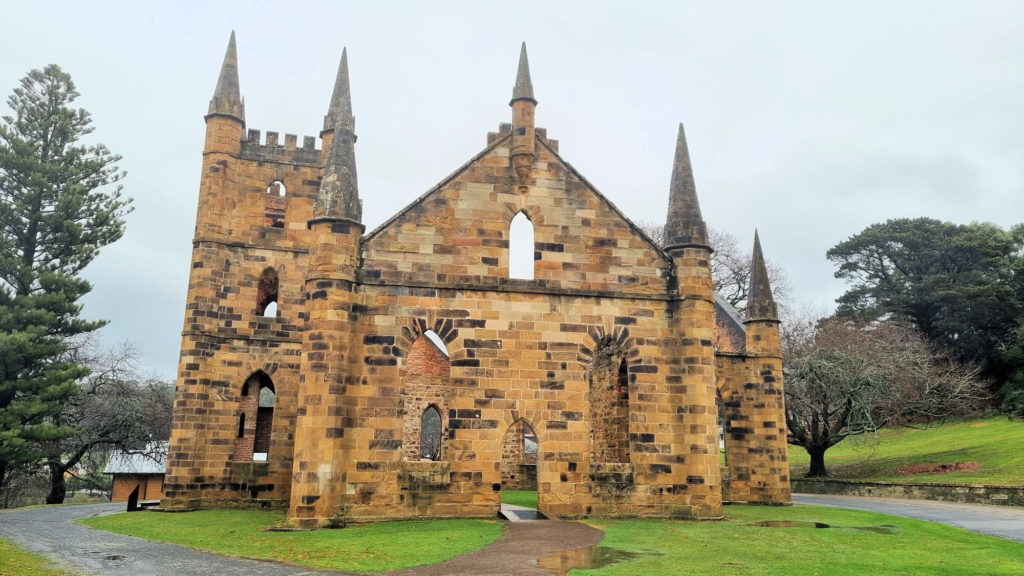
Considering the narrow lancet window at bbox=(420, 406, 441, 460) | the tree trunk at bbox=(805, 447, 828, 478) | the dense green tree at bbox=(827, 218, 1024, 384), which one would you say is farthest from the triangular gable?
the dense green tree at bbox=(827, 218, 1024, 384)

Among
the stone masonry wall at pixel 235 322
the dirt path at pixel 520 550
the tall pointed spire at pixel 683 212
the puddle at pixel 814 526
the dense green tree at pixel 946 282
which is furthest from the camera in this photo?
the dense green tree at pixel 946 282

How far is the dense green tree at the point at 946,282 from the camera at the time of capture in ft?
156

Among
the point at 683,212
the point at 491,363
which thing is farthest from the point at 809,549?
the point at 683,212

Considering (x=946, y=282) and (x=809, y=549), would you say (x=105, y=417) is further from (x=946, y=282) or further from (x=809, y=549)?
(x=946, y=282)

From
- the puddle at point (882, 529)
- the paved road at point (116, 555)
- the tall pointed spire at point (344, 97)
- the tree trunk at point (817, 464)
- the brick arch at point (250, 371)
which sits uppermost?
Result: the tall pointed spire at point (344, 97)

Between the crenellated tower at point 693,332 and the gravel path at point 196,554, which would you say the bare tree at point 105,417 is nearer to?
the gravel path at point 196,554

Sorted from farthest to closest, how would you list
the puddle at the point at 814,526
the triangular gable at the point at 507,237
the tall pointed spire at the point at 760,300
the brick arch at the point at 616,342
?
the tall pointed spire at the point at 760,300
the brick arch at the point at 616,342
the triangular gable at the point at 507,237
the puddle at the point at 814,526

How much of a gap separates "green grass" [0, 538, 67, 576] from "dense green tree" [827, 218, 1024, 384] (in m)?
50.2

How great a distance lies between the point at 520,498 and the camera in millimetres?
27891

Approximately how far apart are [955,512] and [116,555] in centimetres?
2207

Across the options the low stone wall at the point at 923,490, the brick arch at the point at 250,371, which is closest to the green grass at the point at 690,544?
the brick arch at the point at 250,371

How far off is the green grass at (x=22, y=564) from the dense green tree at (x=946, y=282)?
50179 millimetres

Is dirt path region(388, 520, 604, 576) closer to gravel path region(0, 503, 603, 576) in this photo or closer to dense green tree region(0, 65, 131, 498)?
gravel path region(0, 503, 603, 576)

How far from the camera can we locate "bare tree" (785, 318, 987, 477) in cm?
3219
